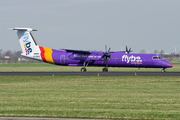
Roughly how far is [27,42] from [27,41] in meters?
0.20

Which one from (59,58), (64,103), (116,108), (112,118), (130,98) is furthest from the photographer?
(59,58)

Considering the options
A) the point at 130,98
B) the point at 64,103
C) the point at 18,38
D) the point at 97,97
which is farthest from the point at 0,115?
the point at 18,38

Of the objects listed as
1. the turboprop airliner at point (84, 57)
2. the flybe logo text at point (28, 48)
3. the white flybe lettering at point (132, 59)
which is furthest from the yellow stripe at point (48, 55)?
the white flybe lettering at point (132, 59)

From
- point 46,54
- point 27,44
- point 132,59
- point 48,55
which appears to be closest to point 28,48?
point 27,44

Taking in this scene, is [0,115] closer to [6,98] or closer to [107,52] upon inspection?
[6,98]

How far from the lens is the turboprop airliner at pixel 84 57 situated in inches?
1895

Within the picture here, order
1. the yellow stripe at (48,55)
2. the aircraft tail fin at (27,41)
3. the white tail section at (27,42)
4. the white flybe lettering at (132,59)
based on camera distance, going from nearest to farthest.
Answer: the white flybe lettering at (132,59), the yellow stripe at (48,55), the white tail section at (27,42), the aircraft tail fin at (27,41)

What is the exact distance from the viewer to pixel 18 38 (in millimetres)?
51562

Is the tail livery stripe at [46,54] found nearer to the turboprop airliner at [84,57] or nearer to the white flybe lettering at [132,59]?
the turboprop airliner at [84,57]

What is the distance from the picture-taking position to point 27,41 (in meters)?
51.3

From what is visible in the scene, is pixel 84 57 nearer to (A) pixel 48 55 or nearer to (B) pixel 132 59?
(A) pixel 48 55

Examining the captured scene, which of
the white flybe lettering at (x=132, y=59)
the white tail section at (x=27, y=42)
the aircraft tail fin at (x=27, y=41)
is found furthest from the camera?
the aircraft tail fin at (x=27, y=41)

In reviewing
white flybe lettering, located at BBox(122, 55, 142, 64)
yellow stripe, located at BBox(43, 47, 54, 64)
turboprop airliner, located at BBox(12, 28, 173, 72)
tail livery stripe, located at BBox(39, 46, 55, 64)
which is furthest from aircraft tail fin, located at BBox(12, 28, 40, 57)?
white flybe lettering, located at BBox(122, 55, 142, 64)

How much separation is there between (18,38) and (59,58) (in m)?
8.90
